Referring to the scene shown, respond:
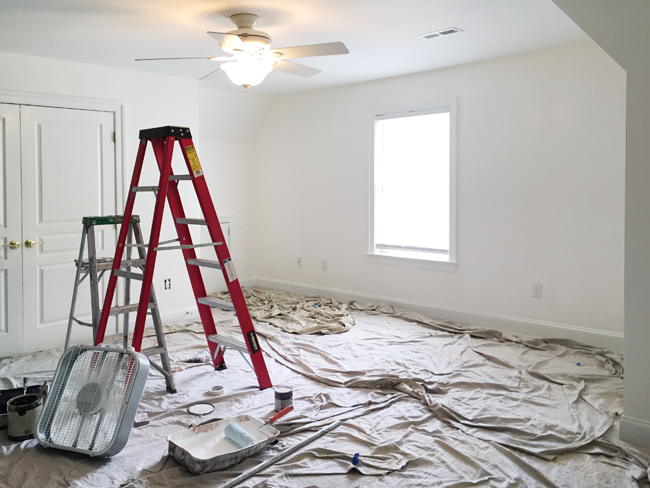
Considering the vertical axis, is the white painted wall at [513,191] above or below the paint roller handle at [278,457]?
above

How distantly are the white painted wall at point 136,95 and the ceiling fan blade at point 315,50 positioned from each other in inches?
85.6

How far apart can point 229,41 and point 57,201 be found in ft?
7.52

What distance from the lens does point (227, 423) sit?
111 inches

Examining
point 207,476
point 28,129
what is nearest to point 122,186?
point 28,129

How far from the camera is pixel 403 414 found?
309cm

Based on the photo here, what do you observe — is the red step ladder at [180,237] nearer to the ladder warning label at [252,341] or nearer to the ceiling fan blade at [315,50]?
the ladder warning label at [252,341]

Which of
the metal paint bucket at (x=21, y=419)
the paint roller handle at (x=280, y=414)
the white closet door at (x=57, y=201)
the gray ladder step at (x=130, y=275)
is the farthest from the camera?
the white closet door at (x=57, y=201)

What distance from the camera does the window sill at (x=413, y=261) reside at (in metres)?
5.12

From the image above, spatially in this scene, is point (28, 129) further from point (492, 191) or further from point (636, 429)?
point (636, 429)

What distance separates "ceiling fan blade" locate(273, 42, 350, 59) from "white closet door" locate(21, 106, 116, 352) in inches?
87.7

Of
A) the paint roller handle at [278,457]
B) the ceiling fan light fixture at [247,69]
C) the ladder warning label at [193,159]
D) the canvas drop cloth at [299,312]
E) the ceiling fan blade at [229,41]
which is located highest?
the ceiling fan blade at [229,41]

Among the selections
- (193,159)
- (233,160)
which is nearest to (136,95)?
(233,160)

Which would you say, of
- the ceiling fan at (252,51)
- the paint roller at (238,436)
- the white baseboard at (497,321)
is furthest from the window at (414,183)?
the paint roller at (238,436)

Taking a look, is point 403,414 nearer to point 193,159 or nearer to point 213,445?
point 213,445
